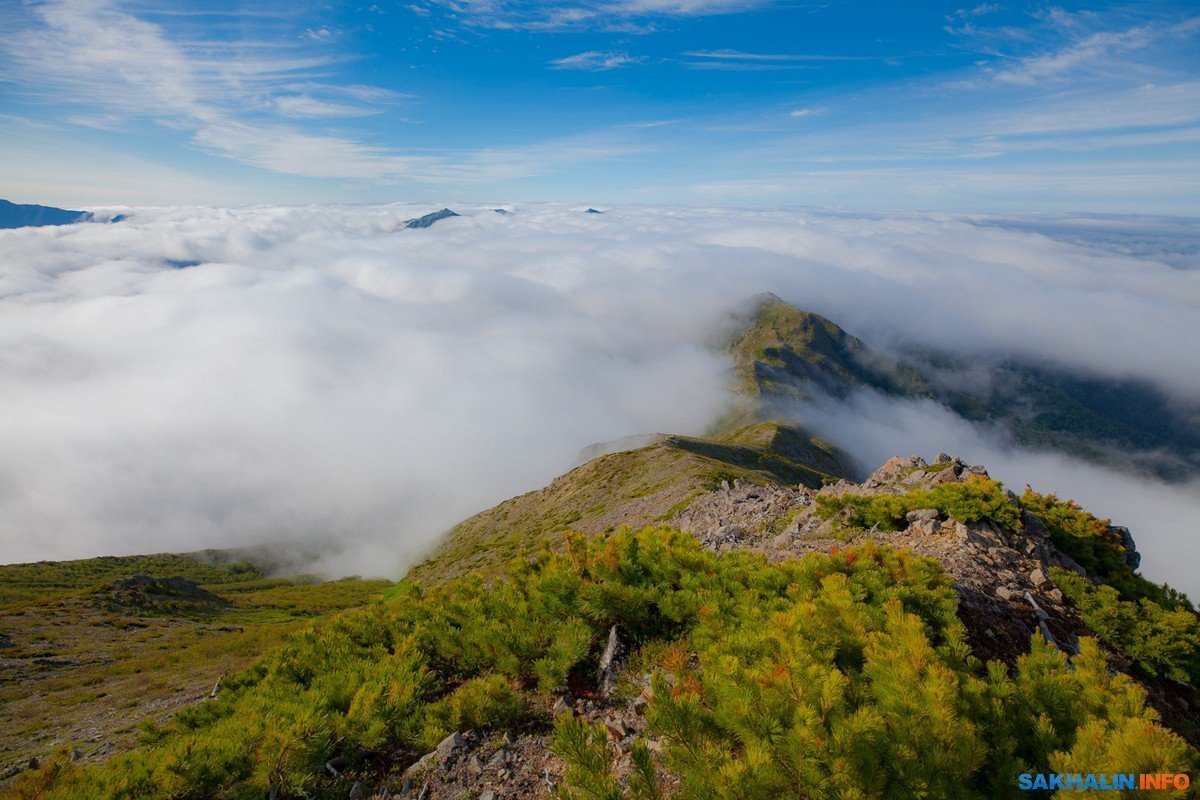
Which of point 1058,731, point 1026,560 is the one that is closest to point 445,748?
point 1058,731

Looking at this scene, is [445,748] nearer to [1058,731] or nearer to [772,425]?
[1058,731]

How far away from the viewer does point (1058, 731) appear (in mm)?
5164

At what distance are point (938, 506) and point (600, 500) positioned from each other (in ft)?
198

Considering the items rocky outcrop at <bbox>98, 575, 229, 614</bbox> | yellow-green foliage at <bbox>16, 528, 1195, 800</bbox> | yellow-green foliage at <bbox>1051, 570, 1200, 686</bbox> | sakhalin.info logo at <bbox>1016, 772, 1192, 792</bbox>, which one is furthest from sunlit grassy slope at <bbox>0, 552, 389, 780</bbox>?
yellow-green foliage at <bbox>1051, 570, 1200, 686</bbox>

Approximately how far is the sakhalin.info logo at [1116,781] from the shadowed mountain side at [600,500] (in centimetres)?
3638

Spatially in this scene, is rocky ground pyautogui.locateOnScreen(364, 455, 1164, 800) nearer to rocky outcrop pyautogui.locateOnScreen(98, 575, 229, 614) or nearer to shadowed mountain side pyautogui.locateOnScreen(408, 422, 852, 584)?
shadowed mountain side pyautogui.locateOnScreen(408, 422, 852, 584)

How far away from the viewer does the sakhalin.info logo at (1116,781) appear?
370 cm

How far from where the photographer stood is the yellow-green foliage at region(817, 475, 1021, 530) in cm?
1384

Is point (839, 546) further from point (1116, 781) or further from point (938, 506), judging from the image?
point (1116, 781)

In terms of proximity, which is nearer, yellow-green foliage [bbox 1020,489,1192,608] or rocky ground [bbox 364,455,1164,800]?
rocky ground [bbox 364,455,1164,800]

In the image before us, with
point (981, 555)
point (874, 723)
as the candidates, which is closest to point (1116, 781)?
point (874, 723)

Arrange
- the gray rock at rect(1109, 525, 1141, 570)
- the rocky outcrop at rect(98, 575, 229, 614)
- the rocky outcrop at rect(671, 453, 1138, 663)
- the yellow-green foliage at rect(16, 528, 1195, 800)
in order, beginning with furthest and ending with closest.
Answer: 1. the rocky outcrop at rect(98, 575, 229, 614)
2. the gray rock at rect(1109, 525, 1141, 570)
3. the rocky outcrop at rect(671, 453, 1138, 663)
4. the yellow-green foliage at rect(16, 528, 1195, 800)

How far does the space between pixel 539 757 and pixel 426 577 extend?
75.7 m

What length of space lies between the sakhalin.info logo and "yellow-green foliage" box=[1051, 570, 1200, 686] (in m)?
8.66
